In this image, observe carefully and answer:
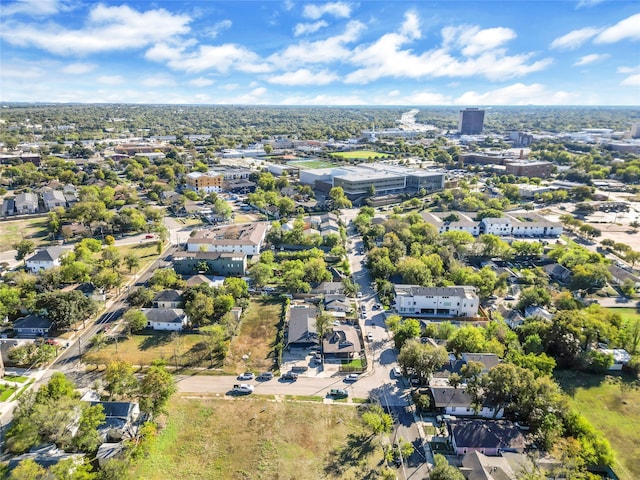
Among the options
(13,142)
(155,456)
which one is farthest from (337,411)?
(13,142)

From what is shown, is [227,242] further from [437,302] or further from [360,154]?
[360,154]

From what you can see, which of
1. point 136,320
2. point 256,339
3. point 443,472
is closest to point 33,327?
point 136,320

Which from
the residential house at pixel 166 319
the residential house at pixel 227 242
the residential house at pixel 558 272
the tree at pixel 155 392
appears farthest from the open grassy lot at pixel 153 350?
the residential house at pixel 558 272

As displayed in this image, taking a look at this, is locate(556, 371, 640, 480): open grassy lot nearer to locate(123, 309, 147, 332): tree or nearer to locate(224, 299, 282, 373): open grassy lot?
locate(224, 299, 282, 373): open grassy lot

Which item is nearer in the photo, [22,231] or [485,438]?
[485,438]

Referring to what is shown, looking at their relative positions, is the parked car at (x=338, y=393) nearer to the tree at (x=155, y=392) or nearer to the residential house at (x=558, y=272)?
the tree at (x=155, y=392)

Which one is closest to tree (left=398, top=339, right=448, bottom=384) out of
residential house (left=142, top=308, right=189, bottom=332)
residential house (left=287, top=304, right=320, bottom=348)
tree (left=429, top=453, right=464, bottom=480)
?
tree (left=429, top=453, right=464, bottom=480)
